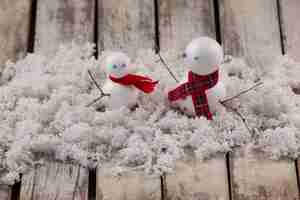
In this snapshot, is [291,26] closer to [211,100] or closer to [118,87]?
[211,100]

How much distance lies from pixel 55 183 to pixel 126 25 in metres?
0.47

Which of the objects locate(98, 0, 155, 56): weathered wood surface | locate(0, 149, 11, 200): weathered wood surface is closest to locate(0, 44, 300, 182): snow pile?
locate(0, 149, 11, 200): weathered wood surface

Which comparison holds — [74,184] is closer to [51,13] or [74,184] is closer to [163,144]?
[163,144]

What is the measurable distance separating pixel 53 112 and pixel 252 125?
39 cm

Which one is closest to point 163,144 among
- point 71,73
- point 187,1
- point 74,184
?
point 74,184

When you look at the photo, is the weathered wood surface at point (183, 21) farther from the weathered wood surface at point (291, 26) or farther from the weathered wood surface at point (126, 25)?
the weathered wood surface at point (291, 26)

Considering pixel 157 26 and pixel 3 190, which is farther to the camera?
pixel 157 26

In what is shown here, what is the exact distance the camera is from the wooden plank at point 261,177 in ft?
3.74

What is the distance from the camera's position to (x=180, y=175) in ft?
3.81

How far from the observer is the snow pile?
3.85 ft

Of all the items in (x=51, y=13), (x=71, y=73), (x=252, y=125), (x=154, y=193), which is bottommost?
(x=154, y=193)

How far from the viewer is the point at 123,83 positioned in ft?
3.93

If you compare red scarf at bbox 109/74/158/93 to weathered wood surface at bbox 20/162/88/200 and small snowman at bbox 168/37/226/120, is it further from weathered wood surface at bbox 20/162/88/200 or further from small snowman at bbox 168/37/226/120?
weathered wood surface at bbox 20/162/88/200

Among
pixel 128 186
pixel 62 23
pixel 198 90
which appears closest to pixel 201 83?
pixel 198 90
